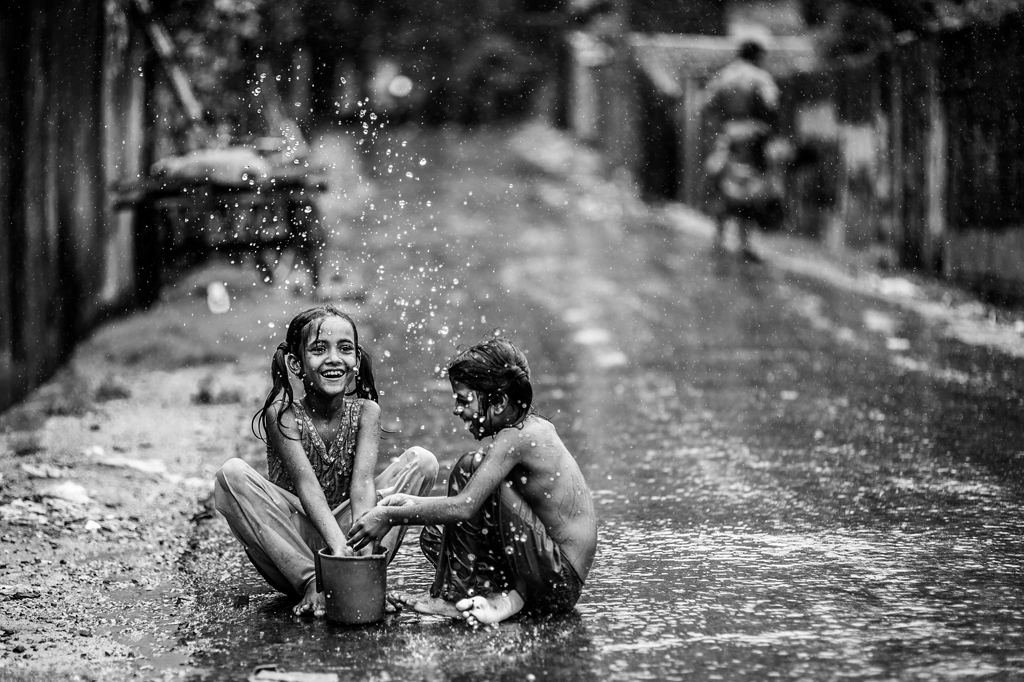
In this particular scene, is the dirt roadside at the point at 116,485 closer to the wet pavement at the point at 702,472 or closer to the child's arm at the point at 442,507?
the wet pavement at the point at 702,472

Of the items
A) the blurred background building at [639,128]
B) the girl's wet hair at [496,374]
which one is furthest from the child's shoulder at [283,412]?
the blurred background building at [639,128]

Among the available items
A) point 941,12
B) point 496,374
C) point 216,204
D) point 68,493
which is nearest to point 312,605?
point 496,374

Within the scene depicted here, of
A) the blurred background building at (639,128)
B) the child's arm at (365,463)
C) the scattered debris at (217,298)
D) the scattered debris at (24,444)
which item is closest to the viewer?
the child's arm at (365,463)

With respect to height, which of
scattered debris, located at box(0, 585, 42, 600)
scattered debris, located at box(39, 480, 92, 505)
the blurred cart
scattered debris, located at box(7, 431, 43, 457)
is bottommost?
scattered debris, located at box(0, 585, 42, 600)

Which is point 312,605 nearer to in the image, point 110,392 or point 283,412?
point 283,412

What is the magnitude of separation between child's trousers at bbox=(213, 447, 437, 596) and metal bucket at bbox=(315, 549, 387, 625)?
0.66 feet

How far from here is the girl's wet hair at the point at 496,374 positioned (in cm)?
417

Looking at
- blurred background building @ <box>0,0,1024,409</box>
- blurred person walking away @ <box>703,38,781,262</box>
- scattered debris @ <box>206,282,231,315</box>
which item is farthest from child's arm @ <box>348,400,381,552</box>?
blurred person walking away @ <box>703,38,781,262</box>

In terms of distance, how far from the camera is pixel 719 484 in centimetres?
612

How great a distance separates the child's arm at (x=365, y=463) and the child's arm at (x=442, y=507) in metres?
0.20

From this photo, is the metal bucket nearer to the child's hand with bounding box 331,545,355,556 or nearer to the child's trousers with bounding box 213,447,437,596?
the child's hand with bounding box 331,545,355,556

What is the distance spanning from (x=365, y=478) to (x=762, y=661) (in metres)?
1.51

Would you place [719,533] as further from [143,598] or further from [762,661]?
[143,598]

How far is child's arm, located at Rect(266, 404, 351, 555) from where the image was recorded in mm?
4324
